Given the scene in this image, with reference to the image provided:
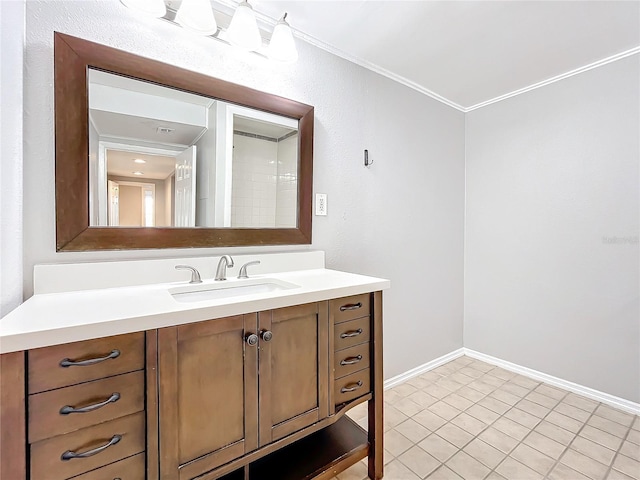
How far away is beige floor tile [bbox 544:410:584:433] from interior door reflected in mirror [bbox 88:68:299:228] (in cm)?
194

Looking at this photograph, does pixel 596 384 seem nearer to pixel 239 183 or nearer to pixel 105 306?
pixel 239 183

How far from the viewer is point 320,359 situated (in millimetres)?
1230

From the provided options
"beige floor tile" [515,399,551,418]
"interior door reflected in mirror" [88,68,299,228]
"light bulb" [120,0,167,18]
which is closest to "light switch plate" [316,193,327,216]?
"interior door reflected in mirror" [88,68,299,228]

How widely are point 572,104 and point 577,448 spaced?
7.05 ft

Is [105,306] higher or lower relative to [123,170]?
lower

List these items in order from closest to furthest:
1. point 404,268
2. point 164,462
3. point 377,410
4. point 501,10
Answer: point 164,462 → point 377,410 → point 501,10 → point 404,268

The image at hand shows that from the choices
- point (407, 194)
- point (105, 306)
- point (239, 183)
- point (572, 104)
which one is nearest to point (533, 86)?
point (572, 104)

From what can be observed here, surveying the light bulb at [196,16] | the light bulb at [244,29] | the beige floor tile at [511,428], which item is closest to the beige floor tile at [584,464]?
the beige floor tile at [511,428]

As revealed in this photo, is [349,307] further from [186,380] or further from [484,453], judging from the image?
[484,453]

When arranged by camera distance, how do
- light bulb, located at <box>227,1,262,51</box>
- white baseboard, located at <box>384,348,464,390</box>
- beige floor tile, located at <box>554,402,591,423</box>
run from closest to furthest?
light bulb, located at <box>227,1,262,51</box>
beige floor tile, located at <box>554,402,591,423</box>
white baseboard, located at <box>384,348,464,390</box>

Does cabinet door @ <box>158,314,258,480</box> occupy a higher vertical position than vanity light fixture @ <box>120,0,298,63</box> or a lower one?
lower

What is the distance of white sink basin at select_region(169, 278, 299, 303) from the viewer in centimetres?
128

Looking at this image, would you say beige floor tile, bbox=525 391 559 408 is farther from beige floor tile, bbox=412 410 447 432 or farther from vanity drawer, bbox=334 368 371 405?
vanity drawer, bbox=334 368 371 405

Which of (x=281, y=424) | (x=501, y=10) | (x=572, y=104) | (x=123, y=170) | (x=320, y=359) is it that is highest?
(x=501, y=10)
